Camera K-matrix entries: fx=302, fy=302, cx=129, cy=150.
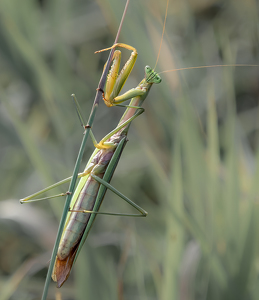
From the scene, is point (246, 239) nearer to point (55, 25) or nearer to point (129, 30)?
point (129, 30)

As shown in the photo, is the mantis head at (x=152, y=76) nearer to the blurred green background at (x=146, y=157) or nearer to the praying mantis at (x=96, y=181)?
the praying mantis at (x=96, y=181)

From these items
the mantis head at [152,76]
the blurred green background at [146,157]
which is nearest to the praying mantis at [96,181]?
the mantis head at [152,76]

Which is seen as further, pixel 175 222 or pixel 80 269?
pixel 175 222

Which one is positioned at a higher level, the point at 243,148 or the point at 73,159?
the point at 73,159

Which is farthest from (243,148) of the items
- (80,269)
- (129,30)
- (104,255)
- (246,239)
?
(80,269)

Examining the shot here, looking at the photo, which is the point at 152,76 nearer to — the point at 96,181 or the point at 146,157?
the point at 96,181

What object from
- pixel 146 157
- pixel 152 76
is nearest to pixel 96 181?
pixel 152 76

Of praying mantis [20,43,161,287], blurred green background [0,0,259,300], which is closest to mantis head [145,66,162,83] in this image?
praying mantis [20,43,161,287]

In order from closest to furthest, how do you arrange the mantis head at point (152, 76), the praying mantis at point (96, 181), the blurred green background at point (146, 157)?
the praying mantis at point (96, 181), the mantis head at point (152, 76), the blurred green background at point (146, 157)
